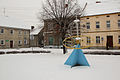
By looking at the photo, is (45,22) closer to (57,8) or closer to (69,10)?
(57,8)

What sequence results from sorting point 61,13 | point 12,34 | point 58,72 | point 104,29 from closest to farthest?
point 58,72 → point 61,13 → point 104,29 → point 12,34

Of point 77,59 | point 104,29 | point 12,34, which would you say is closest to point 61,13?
point 77,59

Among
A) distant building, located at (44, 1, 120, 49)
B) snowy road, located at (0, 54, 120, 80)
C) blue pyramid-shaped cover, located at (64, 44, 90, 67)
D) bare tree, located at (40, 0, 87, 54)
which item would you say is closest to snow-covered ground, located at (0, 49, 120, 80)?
snowy road, located at (0, 54, 120, 80)

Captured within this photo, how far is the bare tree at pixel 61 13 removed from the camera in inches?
593

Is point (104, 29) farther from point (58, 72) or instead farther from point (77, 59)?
point (58, 72)

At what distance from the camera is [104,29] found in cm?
2620

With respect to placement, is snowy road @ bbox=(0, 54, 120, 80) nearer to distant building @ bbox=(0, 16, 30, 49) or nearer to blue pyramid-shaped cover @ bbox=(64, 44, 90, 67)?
blue pyramid-shaped cover @ bbox=(64, 44, 90, 67)

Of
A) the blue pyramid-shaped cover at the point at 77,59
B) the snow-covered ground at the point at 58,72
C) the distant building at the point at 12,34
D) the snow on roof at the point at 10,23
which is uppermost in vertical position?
the snow on roof at the point at 10,23

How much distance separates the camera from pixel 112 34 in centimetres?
2530

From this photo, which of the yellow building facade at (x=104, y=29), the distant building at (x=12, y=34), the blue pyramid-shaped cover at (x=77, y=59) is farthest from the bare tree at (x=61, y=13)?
the distant building at (x=12, y=34)

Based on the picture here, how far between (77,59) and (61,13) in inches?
351

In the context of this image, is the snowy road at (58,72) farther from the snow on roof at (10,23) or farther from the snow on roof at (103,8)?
the snow on roof at (10,23)

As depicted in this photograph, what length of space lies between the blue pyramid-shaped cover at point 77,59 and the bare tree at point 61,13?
749 centimetres

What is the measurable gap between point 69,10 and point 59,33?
3.48 metres
